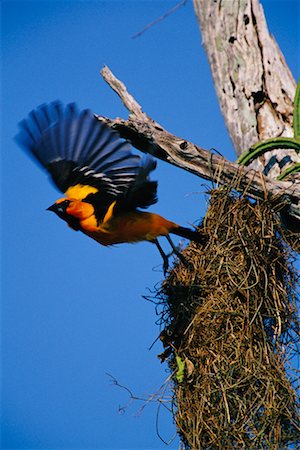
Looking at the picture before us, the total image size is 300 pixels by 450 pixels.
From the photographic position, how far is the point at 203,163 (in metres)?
3.22

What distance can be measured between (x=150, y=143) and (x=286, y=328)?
99cm

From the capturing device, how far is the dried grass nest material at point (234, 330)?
2.92 meters

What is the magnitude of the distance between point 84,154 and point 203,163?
0.64m

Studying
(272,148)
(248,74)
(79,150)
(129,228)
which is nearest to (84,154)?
(79,150)

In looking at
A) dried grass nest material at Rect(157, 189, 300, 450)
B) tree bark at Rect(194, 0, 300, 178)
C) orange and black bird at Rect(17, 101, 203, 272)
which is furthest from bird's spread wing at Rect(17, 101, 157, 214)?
tree bark at Rect(194, 0, 300, 178)

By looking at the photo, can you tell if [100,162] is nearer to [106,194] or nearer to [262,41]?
[106,194]

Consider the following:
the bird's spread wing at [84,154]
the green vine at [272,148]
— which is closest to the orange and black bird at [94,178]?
the bird's spread wing at [84,154]

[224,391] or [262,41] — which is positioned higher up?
[262,41]

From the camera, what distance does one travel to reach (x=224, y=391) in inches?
114

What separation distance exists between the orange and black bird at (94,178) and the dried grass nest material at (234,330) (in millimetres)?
174

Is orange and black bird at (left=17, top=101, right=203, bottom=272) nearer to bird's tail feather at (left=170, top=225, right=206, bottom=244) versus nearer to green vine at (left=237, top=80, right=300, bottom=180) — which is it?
bird's tail feather at (left=170, top=225, right=206, bottom=244)

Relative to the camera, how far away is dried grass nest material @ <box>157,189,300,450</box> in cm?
292

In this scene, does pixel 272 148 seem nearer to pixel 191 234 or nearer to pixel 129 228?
pixel 191 234

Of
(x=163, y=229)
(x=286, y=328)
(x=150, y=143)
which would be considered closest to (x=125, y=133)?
(x=150, y=143)
